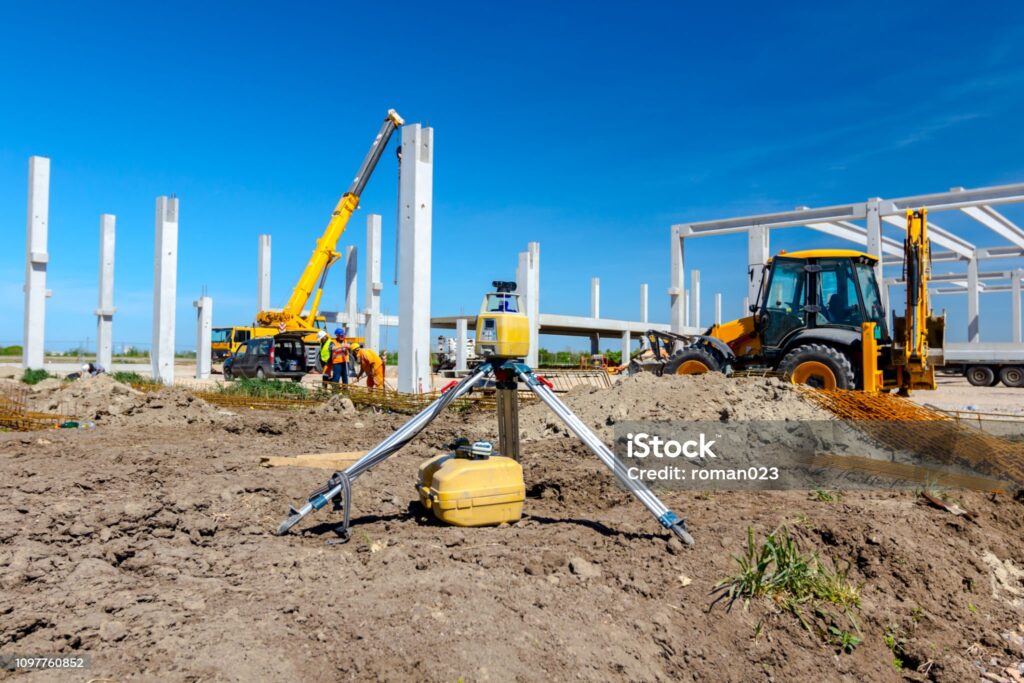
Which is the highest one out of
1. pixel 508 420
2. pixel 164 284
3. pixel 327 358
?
pixel 164 284

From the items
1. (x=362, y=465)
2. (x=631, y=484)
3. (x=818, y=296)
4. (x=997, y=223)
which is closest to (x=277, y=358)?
(x=818, y=296)

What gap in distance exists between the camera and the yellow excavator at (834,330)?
9891 millimetres

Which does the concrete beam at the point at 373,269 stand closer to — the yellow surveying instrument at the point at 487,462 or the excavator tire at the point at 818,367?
the excavator tire at the point at 818,367

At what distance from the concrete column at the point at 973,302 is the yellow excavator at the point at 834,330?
15149 mm

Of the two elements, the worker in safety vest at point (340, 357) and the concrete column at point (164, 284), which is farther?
the concrete column at point (164, 284)

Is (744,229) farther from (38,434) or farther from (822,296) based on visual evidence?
(38,434)

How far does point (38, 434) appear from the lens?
304 inches

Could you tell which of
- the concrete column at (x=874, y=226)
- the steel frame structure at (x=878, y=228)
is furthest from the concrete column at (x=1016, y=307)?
the concrete column at (x=874, y=226)

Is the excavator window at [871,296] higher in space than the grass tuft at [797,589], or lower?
higher

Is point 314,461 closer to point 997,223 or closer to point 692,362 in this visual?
point 692,362

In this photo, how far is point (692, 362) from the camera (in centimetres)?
1100

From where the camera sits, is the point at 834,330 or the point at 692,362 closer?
the point at 834,330

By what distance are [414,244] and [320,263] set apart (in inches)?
463

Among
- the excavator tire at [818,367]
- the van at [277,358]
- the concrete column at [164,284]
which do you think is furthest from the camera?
the van at [277,358]
